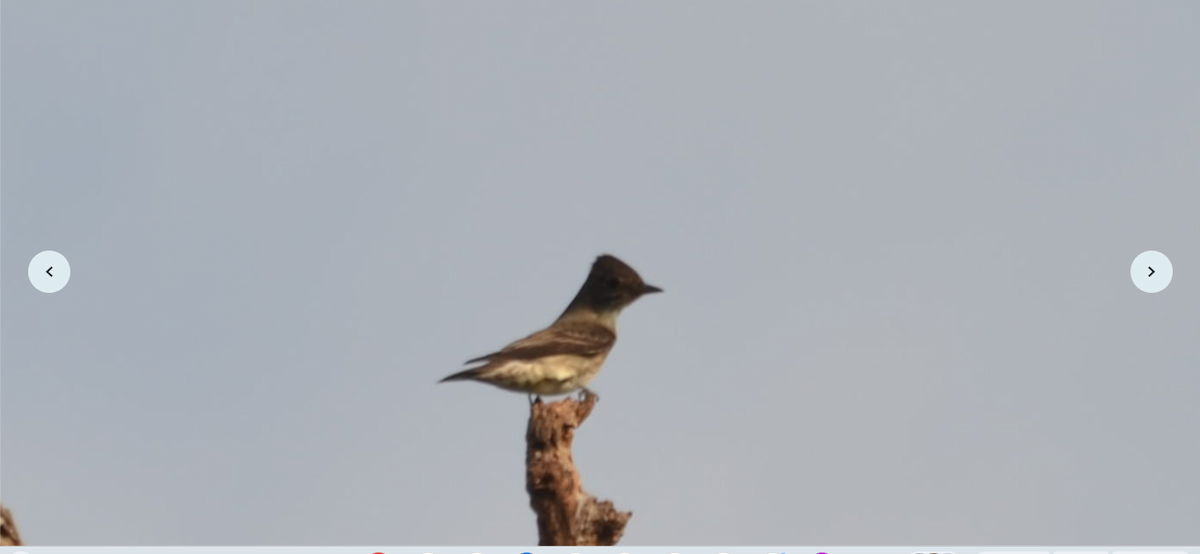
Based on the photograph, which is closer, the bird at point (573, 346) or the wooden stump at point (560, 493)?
the wooden stump at point (560, 493)

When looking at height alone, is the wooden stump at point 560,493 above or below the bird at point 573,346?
below

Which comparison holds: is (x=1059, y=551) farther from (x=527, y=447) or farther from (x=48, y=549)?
(x=48, y=549)

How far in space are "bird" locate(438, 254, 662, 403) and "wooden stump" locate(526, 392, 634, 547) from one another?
2.74 metres

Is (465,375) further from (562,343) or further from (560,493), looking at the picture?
(560,493)

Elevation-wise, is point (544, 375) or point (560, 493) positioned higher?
point (544, 375)

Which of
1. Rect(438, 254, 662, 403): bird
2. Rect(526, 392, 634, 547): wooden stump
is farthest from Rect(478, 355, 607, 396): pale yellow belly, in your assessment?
Rect(526, 392, 634, 547): wooden stump

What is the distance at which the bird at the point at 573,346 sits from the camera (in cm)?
1994

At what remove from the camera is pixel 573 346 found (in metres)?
21.4

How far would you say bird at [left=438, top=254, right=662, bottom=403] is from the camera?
785 inches

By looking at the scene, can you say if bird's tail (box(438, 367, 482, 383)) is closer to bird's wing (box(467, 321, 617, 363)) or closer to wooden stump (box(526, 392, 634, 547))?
bird's wing (box(467, 321, 617, 363))

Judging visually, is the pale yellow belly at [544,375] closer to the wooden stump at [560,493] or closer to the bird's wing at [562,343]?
the bird's wing at [562,343]

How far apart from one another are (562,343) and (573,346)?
0.15m

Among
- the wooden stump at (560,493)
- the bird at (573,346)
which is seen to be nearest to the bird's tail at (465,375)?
the bird at (573,346)

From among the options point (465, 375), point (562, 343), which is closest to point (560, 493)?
point (465, 375)
